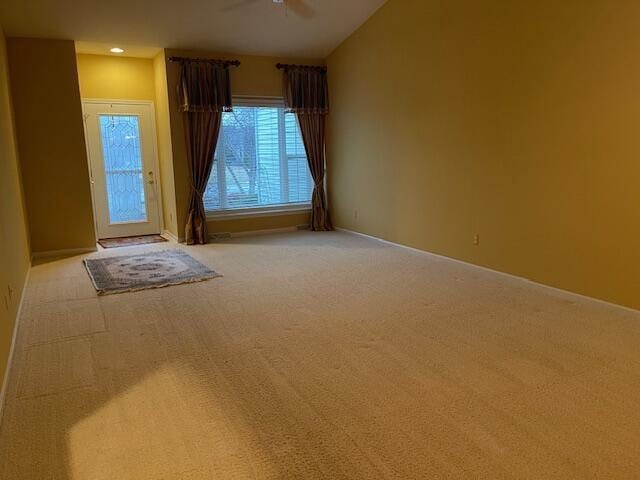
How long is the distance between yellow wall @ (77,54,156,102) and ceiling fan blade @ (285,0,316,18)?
252 cm

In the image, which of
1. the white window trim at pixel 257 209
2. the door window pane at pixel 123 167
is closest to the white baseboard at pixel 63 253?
the door window pane at pixel 123 167

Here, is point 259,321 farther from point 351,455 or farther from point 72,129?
point 72,129

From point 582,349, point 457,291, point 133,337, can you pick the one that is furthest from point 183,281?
point 582,349

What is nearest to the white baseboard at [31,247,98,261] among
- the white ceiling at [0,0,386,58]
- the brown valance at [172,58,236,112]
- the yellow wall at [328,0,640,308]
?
the brown valance at [172,58,236,112]

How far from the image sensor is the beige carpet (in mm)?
1952

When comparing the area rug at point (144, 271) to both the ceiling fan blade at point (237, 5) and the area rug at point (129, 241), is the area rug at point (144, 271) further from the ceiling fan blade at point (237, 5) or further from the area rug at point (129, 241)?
the ceiling fan blade at point (237, 5)

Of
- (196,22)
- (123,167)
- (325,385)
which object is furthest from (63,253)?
(325,385)

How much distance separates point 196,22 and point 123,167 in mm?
2576

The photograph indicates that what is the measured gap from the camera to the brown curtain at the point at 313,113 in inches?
279

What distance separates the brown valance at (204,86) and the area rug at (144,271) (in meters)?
2.01

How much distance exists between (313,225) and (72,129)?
11.6ft

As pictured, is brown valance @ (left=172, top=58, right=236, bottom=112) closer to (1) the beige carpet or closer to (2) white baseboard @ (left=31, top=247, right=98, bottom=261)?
(2) white baseboard @ (left=31, top=247, right=98, bottom=261)

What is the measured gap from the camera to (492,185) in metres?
4.61

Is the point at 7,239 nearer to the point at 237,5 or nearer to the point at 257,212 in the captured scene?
the point at 237,5
